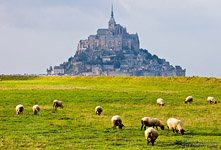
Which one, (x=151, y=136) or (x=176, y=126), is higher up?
(x=176, y=126)

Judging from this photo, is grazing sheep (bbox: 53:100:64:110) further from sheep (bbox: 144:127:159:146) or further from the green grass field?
sheep (bbox: 144:127:159:146)

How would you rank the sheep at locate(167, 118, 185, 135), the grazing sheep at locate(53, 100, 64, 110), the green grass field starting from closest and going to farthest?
the green grass field < the sheep at locate(167, 118, 185, 135) < the grazing sheep at locate(53, 100, 64, 110)

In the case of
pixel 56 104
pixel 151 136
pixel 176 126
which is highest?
pixel 56 104

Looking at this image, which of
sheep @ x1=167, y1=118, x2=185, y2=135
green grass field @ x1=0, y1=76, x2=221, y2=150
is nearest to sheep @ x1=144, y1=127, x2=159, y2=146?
green grass field @ x1=0, y1=76, x2=221, y2=150

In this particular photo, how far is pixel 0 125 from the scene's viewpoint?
29953 millimetres

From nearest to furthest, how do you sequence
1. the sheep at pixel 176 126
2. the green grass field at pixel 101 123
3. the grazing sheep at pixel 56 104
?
the green grass field at pixel 101 123 → the sheep at pixel 176 126 → the grazing sheep at pixel 56 104

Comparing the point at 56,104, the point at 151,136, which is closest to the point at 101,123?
the point at 151,136

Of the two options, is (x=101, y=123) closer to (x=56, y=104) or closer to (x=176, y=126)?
(x=176, y=126)

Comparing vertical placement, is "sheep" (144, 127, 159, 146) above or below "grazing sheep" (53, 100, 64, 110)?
below

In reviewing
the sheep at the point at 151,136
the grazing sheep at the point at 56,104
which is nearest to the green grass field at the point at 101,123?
the sheep at the point at 151,136

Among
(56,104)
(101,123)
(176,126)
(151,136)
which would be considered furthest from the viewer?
(56,104)

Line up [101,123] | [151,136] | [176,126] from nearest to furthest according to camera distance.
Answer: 1. [151,136]
2. [176,126]
3. [101,123]

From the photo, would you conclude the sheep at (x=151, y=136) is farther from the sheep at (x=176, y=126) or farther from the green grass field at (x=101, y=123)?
the sheep at (x=176, y=126)

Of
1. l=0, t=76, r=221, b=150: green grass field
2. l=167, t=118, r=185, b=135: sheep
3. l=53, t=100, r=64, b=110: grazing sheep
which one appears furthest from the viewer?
l=53, t=100, r=64, b=110: grazing sheep
